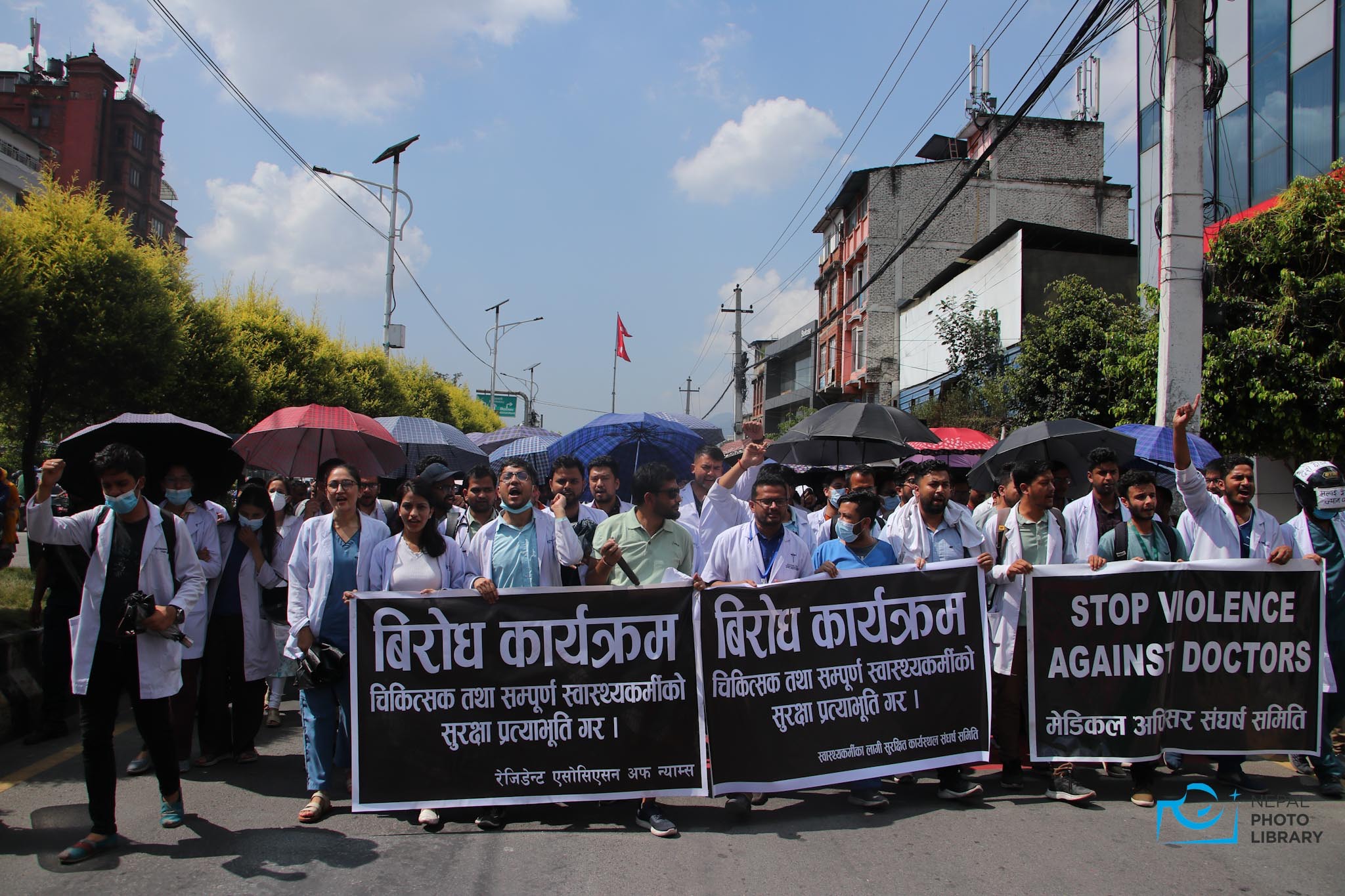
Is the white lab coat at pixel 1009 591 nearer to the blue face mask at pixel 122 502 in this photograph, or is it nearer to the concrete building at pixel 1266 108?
the blue face mask at pixel 122 502

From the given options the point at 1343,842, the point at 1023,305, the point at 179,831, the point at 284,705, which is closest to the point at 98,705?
the point at 179,831

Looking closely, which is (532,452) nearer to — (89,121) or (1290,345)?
(1290,345)

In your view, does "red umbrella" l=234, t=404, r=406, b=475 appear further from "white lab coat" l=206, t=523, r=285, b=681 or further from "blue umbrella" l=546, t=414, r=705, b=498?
"white lab coat" l=206, t=523, r=285, b=681

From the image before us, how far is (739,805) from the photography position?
479 cm

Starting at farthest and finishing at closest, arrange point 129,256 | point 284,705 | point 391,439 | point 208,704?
1. point 129,256
2. point 391,439
3. point 284,705
4. point 208,704

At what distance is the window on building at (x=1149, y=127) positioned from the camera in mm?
18734

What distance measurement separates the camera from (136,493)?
4.43 meters

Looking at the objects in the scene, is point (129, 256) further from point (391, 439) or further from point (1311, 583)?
point (1311, 583)

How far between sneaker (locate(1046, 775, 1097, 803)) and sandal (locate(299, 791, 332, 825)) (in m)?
3.84

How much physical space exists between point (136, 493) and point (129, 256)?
322 inches

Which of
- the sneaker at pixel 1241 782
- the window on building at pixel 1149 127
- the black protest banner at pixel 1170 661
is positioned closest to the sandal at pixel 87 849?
the black protest banner at pixel 1170 661

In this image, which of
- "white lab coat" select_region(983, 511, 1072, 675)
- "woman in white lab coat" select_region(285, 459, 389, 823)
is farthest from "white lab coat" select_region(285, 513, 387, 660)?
"white lab coat" select_region(983, 511, 1072, 675)

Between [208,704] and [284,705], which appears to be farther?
[284,705]

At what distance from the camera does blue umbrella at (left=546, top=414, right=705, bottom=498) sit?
7973mm
